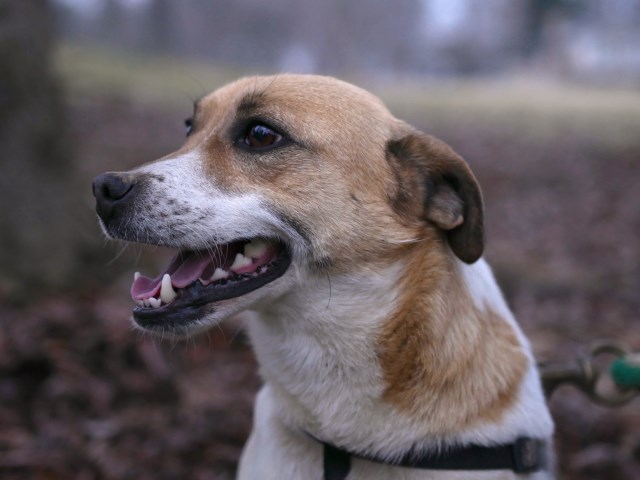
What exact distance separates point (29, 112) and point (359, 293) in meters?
3.53

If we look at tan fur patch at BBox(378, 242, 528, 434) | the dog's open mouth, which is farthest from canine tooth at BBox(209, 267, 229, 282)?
tan fur patch at BBox(378, 242, 528, 434)

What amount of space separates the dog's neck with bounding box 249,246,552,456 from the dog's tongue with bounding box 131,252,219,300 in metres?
0.29

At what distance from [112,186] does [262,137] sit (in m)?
0.56

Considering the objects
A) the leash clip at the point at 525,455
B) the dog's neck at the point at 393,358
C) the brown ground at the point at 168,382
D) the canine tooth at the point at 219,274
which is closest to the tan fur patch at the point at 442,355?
the dog's neck at the point at 393,358

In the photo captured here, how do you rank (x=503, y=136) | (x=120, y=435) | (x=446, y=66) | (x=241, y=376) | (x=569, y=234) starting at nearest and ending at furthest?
1. (x=120, y=435)
2. (x=241, y=376)
3. (x=569, y=234)
4. (x=503, y=136)
5. (x=446, y=66)

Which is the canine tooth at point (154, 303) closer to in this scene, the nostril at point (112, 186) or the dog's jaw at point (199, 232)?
the dog's jaw at point (199, 232)

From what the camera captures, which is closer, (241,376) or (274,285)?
(274,285)

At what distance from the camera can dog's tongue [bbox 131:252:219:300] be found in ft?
8.05

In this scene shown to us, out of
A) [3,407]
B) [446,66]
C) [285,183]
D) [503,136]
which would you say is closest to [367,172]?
[285,183]

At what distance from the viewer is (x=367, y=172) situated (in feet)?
8.55

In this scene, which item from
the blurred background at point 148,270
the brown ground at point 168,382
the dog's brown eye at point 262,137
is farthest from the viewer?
the blurred background at point 148,270

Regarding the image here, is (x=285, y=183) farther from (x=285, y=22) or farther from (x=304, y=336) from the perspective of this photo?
(x=285, y=22)

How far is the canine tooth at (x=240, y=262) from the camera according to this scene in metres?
2.47

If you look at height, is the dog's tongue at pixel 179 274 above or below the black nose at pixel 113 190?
below
